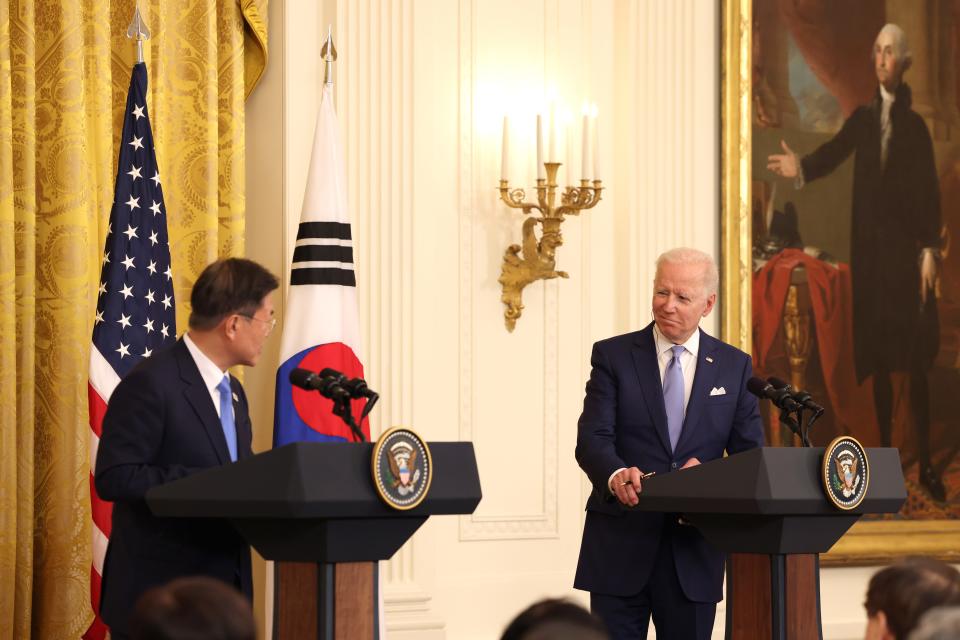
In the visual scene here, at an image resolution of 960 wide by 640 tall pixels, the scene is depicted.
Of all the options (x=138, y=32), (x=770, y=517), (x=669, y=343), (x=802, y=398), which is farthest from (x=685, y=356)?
(x=138, y=32)

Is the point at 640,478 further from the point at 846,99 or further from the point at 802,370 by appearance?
the point at 846,99

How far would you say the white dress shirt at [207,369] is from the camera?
3.72m

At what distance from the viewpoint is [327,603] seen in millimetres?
3406

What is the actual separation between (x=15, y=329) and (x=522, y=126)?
2703mm

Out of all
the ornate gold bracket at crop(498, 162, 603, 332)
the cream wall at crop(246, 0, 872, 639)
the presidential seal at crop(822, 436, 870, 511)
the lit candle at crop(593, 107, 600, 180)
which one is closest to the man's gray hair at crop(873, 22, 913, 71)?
the cream wall at crop(246, 0, 872, 639)

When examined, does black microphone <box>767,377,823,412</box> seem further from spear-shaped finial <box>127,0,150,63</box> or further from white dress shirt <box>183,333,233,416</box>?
spear-shaped finial <box>127,0,150,63</box>

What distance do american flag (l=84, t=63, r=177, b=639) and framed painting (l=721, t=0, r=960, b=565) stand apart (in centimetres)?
326

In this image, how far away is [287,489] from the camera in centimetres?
323

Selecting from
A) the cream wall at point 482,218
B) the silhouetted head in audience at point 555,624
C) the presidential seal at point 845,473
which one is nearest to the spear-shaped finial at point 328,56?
the cream wall at point 482,218

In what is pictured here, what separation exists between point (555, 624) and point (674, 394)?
9.16 feet

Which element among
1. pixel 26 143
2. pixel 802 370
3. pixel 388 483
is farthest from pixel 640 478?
pixel 802 370

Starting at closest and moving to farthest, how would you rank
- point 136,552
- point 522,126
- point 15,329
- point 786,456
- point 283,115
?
point 136,552 < point 786,456 < point 15,329 < point 283,115 < point 522,126

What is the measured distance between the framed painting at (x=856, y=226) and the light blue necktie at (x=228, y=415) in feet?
13.2

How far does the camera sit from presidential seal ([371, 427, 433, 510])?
334 cm
